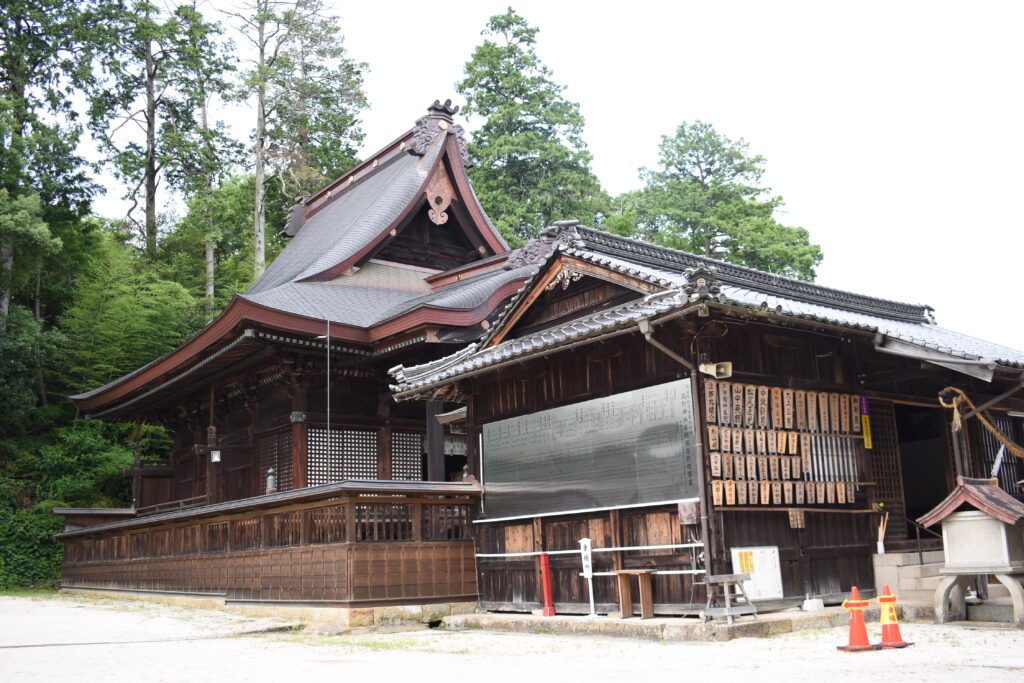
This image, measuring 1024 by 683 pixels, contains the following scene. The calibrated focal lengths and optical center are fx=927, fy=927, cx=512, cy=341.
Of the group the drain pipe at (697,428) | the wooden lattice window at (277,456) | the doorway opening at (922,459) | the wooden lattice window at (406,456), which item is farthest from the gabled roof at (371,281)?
the doorway opening at (922,459)

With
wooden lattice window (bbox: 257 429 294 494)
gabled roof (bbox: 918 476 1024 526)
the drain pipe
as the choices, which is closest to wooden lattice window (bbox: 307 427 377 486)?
wooden lattice window (bbox: 257 429 294 494)

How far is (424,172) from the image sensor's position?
2098 cm

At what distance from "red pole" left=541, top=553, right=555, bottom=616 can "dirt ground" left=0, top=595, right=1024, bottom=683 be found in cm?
87

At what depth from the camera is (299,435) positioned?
55.1ft

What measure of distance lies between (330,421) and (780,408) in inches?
352

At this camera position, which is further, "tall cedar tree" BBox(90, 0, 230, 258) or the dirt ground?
"tall cedar tree" BBox(90, 0, 230, 258)

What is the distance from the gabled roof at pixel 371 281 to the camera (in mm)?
15672

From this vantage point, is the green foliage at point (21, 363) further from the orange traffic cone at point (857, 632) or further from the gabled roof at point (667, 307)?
the orange traffic cone at point (857, 632)

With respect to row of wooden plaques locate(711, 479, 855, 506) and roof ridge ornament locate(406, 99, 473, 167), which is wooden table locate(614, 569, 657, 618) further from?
roof ridge ornament locate(406, 99, 473, 167)

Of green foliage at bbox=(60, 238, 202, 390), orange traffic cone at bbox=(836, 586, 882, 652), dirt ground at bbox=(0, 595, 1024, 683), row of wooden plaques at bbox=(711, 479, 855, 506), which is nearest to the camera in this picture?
dirt ground at bbox=(0, 595, 1024, 683)

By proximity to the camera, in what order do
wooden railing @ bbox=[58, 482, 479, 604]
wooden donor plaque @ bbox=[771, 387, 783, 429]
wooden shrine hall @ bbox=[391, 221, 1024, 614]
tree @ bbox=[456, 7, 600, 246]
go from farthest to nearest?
tree @ bbox=[456, 7, 600, 246] → wooden railing @ bbox=[58, 482, 479, 604] → wooden donor plaque @ bbox=[771, 387, 783, 429] → wooden shrine hall @ bbox=[391, 221, 1024, 614]

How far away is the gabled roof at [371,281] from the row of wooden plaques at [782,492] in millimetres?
6528

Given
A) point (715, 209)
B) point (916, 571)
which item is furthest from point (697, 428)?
point (715, 209)

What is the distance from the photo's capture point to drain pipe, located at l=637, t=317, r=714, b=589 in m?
9.95
